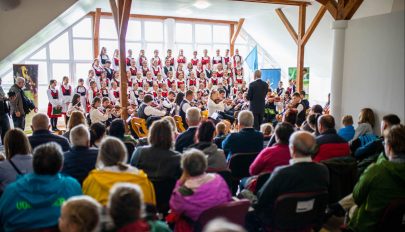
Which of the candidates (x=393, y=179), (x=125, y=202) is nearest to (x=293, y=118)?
(x=393, y=179)

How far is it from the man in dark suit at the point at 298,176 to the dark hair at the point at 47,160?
150 centimetres

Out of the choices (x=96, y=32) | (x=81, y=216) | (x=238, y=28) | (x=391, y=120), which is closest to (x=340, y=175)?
(x=391, y=120)

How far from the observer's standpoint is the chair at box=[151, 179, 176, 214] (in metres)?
3.13

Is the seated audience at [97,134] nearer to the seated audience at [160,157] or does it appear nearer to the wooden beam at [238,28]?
the seated audience at [160,157]

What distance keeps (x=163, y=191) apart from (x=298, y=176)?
1.23m

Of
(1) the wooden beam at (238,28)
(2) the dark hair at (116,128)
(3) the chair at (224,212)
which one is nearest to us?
(3) the chair at (224,212)

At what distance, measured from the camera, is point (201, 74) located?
13.4m

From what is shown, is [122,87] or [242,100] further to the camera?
[242,100]

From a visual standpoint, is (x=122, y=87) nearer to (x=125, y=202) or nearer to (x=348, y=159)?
(x=348, y=159)

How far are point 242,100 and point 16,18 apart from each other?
6056 mm

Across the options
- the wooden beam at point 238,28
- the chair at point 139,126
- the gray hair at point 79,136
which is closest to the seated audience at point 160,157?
the gray hair at point 79,136

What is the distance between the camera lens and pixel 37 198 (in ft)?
7.04

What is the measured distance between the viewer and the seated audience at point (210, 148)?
339 centimetres

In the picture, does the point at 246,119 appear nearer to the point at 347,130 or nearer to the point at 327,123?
the point at 327,123
